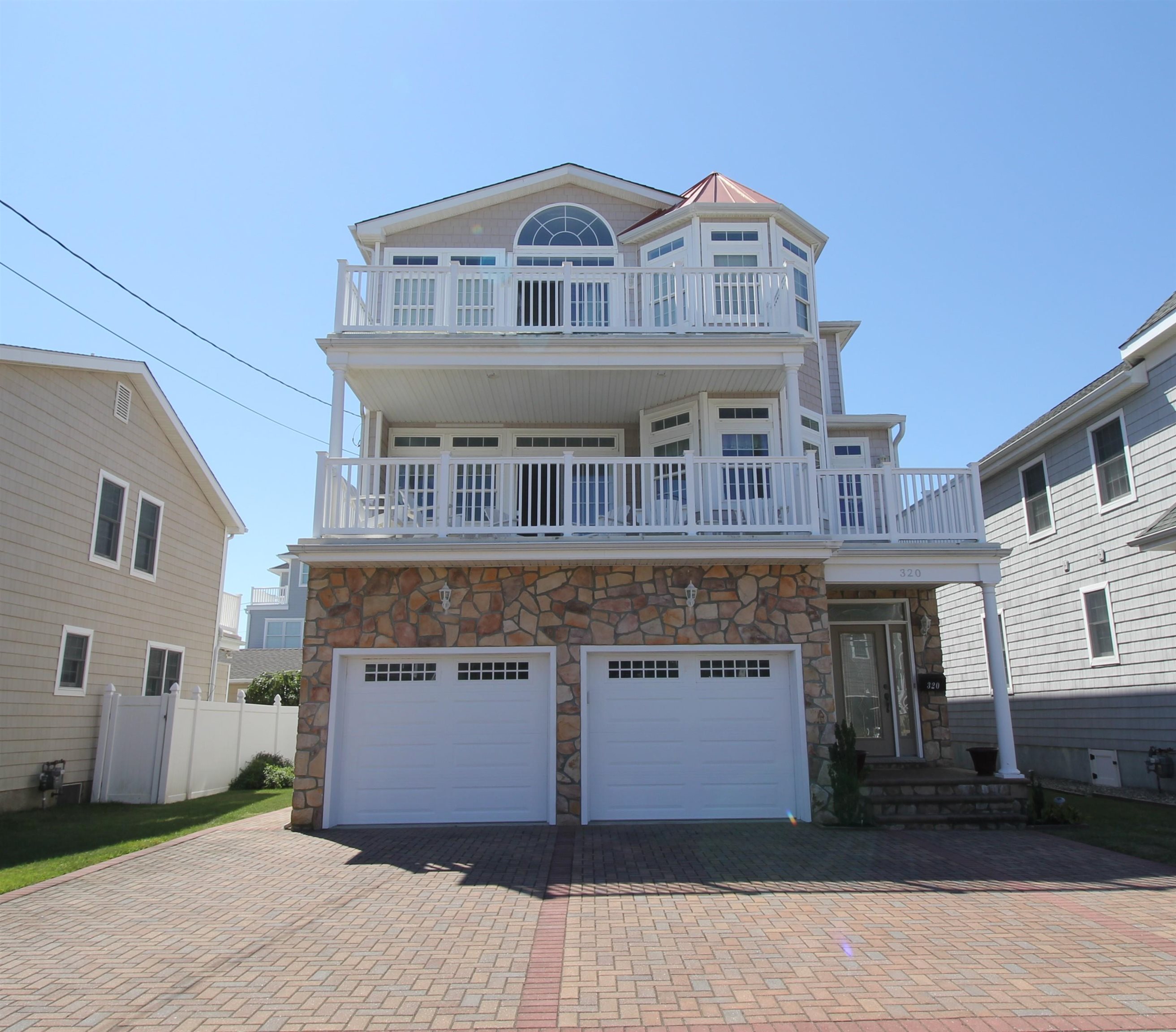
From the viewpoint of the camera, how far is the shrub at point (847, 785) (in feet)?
32.5

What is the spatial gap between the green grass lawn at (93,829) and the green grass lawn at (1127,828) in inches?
405

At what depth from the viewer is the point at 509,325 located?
1159 cm

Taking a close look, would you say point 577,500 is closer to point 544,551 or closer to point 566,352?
point 544,551

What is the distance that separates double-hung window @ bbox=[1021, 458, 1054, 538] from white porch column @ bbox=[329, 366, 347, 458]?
40.5 ft

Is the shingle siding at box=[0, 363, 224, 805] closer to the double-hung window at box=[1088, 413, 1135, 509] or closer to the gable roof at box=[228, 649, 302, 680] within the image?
the gable roof at box=[228, 649, 302, 680]

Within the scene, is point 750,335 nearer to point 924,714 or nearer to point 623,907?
point 924,714

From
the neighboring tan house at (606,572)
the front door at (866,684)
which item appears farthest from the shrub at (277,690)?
the front door at (866,684)

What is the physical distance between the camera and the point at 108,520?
14195 mm

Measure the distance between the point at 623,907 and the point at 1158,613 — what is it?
10193 mm

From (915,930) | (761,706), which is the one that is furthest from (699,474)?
(915,930)

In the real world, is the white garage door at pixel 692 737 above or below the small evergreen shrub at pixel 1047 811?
above

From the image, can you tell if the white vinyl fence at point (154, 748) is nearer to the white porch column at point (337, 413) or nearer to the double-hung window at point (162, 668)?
the double-hung window at point (162, 668)

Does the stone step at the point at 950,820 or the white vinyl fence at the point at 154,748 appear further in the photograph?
the white vinyl fence at the point at 154,748

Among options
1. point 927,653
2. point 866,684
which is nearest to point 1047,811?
point 927,653
